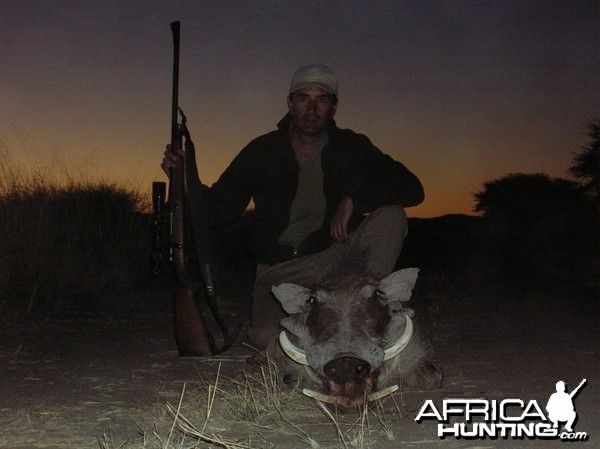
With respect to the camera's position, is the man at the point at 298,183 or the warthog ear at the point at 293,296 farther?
the man at the point at 298,183

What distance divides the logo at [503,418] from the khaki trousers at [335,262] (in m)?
0.81

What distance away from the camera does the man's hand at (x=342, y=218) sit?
473cm

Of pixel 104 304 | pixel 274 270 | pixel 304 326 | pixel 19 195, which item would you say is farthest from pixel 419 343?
pixel 19 195

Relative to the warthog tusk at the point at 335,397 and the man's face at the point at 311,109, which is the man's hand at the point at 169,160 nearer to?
the man's face at the point at 311,109

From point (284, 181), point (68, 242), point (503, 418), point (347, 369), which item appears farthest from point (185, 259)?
point (68, 242)

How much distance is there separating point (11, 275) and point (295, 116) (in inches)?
171

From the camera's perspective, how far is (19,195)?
376 inches


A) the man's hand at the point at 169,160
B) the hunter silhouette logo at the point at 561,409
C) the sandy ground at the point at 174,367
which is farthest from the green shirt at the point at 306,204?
the hunter silhouette logo at the point at 561,409

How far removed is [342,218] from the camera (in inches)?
186

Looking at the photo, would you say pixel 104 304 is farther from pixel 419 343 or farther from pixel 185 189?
pixel 419 343

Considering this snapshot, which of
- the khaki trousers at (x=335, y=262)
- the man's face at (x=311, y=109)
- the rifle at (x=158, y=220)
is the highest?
the man's face at (x=311, y=109)

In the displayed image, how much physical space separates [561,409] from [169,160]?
2.81 metres

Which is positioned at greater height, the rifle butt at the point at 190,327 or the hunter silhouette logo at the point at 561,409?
the rifle butt at the point at 190,327

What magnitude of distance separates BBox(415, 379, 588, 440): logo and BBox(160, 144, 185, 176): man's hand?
2293 millimetres
